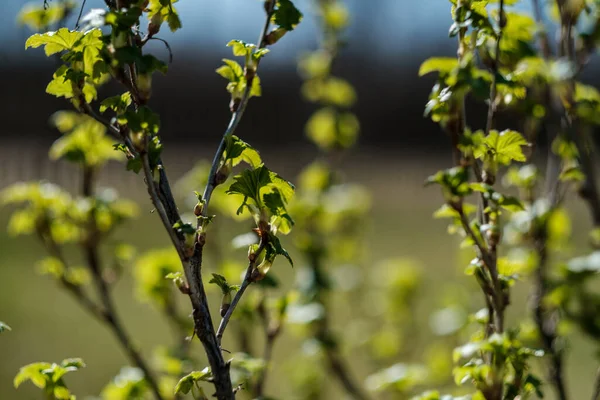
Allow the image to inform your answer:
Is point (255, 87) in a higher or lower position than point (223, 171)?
higher

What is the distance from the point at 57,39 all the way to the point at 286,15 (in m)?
0.39

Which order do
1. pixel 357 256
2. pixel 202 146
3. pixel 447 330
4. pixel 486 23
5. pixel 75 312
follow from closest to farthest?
pixel 486 23
pixel 447 330
pixel 357 256
pixel 75 312
pixel 202 146

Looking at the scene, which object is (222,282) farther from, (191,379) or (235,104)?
(235,104)

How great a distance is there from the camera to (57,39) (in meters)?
1.08

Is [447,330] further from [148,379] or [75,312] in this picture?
[75,312]

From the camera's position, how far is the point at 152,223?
855cm

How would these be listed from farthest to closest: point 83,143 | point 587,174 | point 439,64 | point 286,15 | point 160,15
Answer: point 83,143 → point 587,174 → point 439,64 → point 286,15 → point 160,15

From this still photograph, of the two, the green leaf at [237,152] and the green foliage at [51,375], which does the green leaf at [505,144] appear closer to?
the green leaf at [237,152]

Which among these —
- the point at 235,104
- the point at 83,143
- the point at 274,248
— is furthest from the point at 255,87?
the point at 83,143

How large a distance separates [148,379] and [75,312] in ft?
15.1

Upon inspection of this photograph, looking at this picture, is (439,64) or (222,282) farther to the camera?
(439,64)

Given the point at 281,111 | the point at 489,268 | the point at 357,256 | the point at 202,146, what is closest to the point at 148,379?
the point at 489,268

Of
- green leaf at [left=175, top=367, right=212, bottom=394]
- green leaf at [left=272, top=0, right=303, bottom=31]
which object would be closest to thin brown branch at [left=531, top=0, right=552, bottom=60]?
green leaf at [left=272, top=0, right=303, bottom=31]

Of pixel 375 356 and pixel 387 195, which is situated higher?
pixel 387 195
